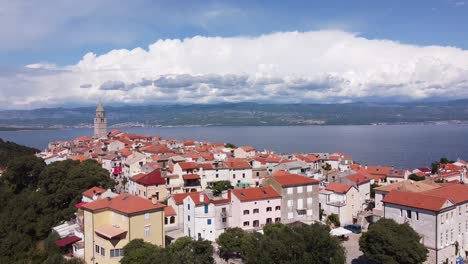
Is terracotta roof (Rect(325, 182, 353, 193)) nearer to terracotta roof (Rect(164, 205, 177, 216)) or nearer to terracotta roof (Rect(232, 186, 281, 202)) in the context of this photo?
terracotta roof (Rect(232, 186, 281, 202))

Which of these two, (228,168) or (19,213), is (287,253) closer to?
(228,168)

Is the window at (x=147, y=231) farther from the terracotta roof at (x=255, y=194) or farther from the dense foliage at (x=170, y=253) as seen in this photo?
the terracotta roof at (x=255, y=194)

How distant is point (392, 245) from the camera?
1152 inches

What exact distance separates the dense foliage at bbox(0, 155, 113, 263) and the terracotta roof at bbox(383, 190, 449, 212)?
95.5 ft

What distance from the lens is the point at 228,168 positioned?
55906 mm

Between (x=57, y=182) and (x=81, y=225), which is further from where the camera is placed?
(x=57, y=182)

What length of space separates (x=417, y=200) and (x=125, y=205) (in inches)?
975

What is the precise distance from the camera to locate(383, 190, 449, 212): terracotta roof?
3341cm

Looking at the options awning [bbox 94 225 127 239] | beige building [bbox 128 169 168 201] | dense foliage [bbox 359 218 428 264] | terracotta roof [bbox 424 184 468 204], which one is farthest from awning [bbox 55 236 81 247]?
terracotta roof [bbox 424 184 468 204]

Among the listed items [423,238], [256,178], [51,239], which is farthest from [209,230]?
[256,178]

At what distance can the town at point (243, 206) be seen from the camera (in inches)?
1261

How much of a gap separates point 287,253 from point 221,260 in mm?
7184

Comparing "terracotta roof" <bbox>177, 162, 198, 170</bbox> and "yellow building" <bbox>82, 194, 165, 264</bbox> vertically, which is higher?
"terracotta roof" <bbox>177, 162, 198, 170</bbox>

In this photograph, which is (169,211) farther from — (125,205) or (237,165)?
(237,165)
